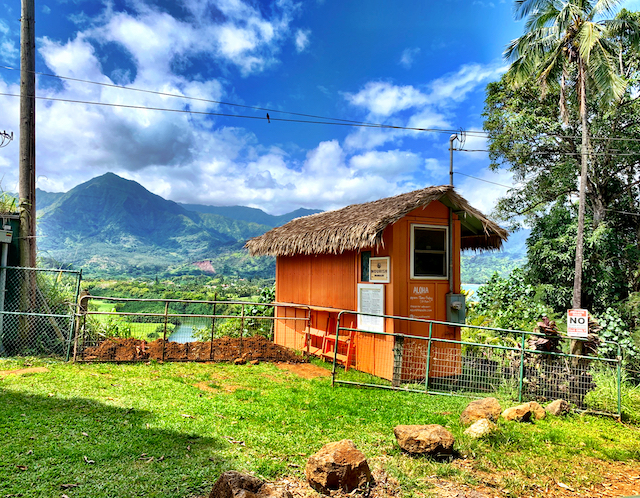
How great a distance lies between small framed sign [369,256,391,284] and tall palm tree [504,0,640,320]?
6.98 metres

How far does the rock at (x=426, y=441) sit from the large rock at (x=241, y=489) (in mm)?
1930

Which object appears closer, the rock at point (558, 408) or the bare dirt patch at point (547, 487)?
the bare dirt patch at point (547, 487)

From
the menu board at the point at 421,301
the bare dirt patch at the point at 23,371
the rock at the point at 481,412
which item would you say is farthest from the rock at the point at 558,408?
the bare dirt patch at the point at 23,371

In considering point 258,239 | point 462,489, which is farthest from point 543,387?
point 258,239

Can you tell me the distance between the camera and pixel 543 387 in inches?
295

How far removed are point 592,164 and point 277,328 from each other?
14.2 meters

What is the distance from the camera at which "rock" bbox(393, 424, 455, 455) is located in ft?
15.0

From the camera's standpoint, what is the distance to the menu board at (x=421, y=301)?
8.84m

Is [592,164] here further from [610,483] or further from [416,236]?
[610,483]

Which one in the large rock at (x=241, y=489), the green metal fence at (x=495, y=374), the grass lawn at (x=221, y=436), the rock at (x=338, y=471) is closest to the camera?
the large rock at (x=241, y=489)

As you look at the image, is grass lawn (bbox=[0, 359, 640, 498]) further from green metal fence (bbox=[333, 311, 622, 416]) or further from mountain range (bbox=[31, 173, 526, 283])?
mountain range (bbox=[31, 173, 526, 283])

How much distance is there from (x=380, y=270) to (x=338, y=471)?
18.0 feet

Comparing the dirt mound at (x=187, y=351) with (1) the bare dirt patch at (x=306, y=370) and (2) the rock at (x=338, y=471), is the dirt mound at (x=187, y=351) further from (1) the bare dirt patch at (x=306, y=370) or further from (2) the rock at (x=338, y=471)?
(2) the rock at (x=338, y=471)

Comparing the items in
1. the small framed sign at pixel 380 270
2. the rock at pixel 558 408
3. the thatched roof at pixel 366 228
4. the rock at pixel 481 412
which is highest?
the thatched roof at pixel 366 228
